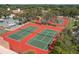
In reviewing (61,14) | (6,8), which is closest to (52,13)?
(61,14)
